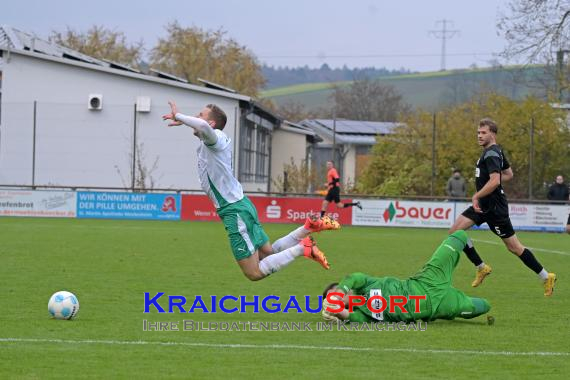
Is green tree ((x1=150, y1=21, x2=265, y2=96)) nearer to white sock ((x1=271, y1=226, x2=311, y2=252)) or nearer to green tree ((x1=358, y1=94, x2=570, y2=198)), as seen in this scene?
green tree ((x1=358, y1=94, x2=570, y2=198))

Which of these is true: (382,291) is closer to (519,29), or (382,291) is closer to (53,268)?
(53,268)

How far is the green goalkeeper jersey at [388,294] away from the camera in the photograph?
8.88 meters

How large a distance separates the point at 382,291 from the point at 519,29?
29.1 metres

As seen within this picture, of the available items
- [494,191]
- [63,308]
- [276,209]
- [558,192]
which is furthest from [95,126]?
[63,308]

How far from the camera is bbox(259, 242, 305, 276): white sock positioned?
9250 mm

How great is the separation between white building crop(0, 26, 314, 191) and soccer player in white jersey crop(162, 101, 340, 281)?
24359 mm

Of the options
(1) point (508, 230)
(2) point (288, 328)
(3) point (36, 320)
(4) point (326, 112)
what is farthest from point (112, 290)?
(4) point (326, 112)

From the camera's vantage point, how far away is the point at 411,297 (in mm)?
9008

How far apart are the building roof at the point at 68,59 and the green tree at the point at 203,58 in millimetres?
24256

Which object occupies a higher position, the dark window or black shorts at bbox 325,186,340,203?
the dark window

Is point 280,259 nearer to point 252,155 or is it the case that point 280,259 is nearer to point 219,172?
point 219,172

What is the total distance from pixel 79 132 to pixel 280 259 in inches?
1089

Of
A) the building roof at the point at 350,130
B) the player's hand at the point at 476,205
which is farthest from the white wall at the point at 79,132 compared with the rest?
the building roof at the point at 350,130

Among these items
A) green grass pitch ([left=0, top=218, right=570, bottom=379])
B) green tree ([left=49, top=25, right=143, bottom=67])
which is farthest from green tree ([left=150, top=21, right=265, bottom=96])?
green grass pitch ([left=0, top=218, right=570, bottom=379])
